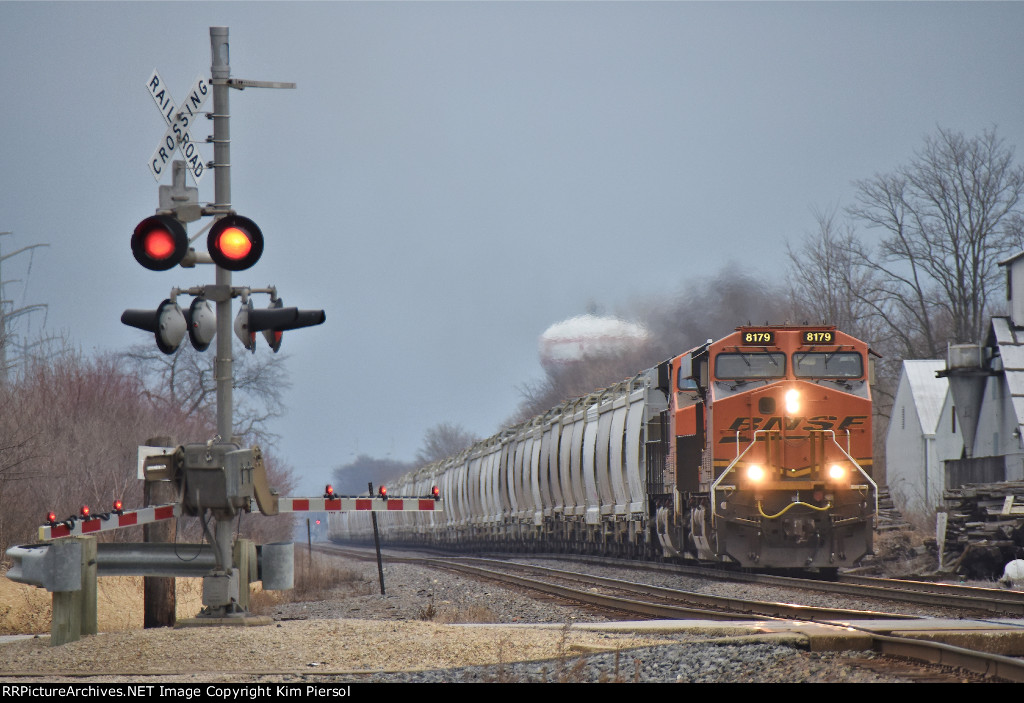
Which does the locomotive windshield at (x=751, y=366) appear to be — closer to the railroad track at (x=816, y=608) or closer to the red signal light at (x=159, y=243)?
the railroad track at (x=816, y=608)

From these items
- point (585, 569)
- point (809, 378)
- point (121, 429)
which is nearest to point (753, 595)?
point (809, 378)

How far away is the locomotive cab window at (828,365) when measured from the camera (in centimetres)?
1827

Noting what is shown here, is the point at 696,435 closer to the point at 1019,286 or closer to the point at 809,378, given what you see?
the point at 809,378

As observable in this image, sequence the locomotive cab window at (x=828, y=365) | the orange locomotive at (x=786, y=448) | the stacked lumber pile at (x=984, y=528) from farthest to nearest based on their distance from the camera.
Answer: the stacked lumber pile at (x=984, y=528), the locomotive cab window at (x=828, y=365), the orange locomotive at (x=786, y=448)

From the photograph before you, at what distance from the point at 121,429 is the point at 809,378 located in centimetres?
2323

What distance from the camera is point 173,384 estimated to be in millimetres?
49688

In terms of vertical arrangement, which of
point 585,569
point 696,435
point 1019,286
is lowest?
point 585,569

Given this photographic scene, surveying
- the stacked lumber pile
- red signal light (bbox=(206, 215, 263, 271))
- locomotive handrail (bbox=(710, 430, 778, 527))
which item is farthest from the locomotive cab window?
red signal light (bbox=(206, 215, 263, 271))

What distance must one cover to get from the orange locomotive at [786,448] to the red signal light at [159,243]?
10.7m

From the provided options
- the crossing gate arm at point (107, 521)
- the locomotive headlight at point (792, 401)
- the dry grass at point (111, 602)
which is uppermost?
the locomotive headlight at point (792, 401)

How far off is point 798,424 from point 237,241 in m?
11.2

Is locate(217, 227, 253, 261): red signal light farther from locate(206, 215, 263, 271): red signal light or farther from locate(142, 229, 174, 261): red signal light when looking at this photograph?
locate(142, 229, 174, 261): red signal light

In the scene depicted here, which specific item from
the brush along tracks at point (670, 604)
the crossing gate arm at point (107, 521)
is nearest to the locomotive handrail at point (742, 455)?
the brush along tracks at point (670, 604)

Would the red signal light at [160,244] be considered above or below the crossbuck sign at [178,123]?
below
